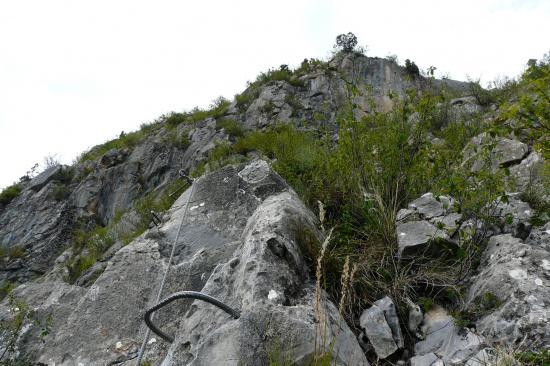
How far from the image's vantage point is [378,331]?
9.04 feet

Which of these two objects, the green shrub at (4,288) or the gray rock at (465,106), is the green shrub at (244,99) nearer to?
the gray rock at (465,106)

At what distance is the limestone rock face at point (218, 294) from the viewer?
2348 mm

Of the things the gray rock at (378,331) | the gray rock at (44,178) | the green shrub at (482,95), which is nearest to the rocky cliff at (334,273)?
the gray rock at (378,331)

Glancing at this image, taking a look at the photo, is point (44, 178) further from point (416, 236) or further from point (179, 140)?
point (416, 236)

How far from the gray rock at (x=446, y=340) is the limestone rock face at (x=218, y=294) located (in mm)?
488

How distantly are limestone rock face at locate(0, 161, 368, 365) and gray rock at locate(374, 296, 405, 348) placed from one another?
34cm

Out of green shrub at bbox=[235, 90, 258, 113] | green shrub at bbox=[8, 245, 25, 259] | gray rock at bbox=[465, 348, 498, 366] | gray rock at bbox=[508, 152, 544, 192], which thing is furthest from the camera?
green shrub at bbox=[235, 90, 258, 113]

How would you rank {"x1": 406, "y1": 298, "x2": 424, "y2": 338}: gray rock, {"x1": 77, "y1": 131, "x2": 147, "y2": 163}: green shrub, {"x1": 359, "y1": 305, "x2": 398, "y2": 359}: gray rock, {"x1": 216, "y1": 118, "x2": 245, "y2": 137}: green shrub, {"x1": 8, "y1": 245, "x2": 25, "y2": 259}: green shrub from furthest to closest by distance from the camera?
1. {"x1": 77, "y1": 131, "x2": 147, "y2": 163}: green shrub
2. {"x1": 216, "y1": 118, "x2": 245, "y2": 137}: green shrub
3. {"x1": 8, "y1": 245, "x2": 25, "y2": 259}: green shrub
4. {"x1": 406, "y1": 298, "x2": 424, "y2": 338}: gray rock
5. {"x1": 359, "y1": 305, "x2": 398, "y2": 359}: gray rock

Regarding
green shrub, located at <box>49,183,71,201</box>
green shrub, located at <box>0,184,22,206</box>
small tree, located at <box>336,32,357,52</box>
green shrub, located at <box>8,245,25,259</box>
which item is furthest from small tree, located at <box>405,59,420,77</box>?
green shrub, located at <box>0,184,22,206</box>

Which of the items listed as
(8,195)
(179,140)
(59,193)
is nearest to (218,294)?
(179,140)

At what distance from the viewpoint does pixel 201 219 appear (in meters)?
4.42

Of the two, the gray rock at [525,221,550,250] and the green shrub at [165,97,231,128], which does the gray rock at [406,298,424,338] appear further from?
the green shrub at [165,97,231,128]

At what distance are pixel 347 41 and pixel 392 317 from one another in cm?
1263

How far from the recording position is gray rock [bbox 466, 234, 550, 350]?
2.33m
